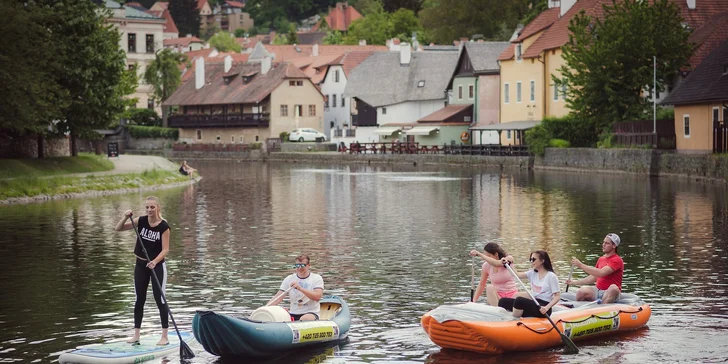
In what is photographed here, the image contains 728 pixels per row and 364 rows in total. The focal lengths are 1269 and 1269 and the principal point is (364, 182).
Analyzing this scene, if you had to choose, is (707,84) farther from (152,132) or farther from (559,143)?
(152,132)

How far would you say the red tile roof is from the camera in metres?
76.8

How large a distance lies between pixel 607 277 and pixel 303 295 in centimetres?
507

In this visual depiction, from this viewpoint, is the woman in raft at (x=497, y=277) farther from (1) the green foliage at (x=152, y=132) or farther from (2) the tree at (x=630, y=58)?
(1) the green foliage at (x=152, y=132)

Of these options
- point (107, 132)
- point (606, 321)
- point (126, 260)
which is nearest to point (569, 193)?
point (126, 260)

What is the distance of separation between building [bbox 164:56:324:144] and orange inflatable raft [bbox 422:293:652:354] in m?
111

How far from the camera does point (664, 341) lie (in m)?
19.8

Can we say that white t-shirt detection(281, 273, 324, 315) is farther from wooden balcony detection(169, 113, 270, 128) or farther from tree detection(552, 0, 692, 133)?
wooden balcony detection(169, 113, 270, 128)

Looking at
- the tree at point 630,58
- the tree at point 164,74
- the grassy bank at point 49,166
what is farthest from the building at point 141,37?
the tree at point 630,58

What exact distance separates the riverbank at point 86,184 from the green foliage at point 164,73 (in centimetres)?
7325

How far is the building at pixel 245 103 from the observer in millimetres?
130375

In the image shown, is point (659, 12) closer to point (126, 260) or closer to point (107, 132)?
point (126, 260)

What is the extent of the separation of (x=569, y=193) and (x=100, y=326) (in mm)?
36229

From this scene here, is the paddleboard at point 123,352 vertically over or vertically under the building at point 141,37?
under

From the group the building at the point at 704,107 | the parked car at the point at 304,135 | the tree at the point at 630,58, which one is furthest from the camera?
the parked car at the point at 304,135
